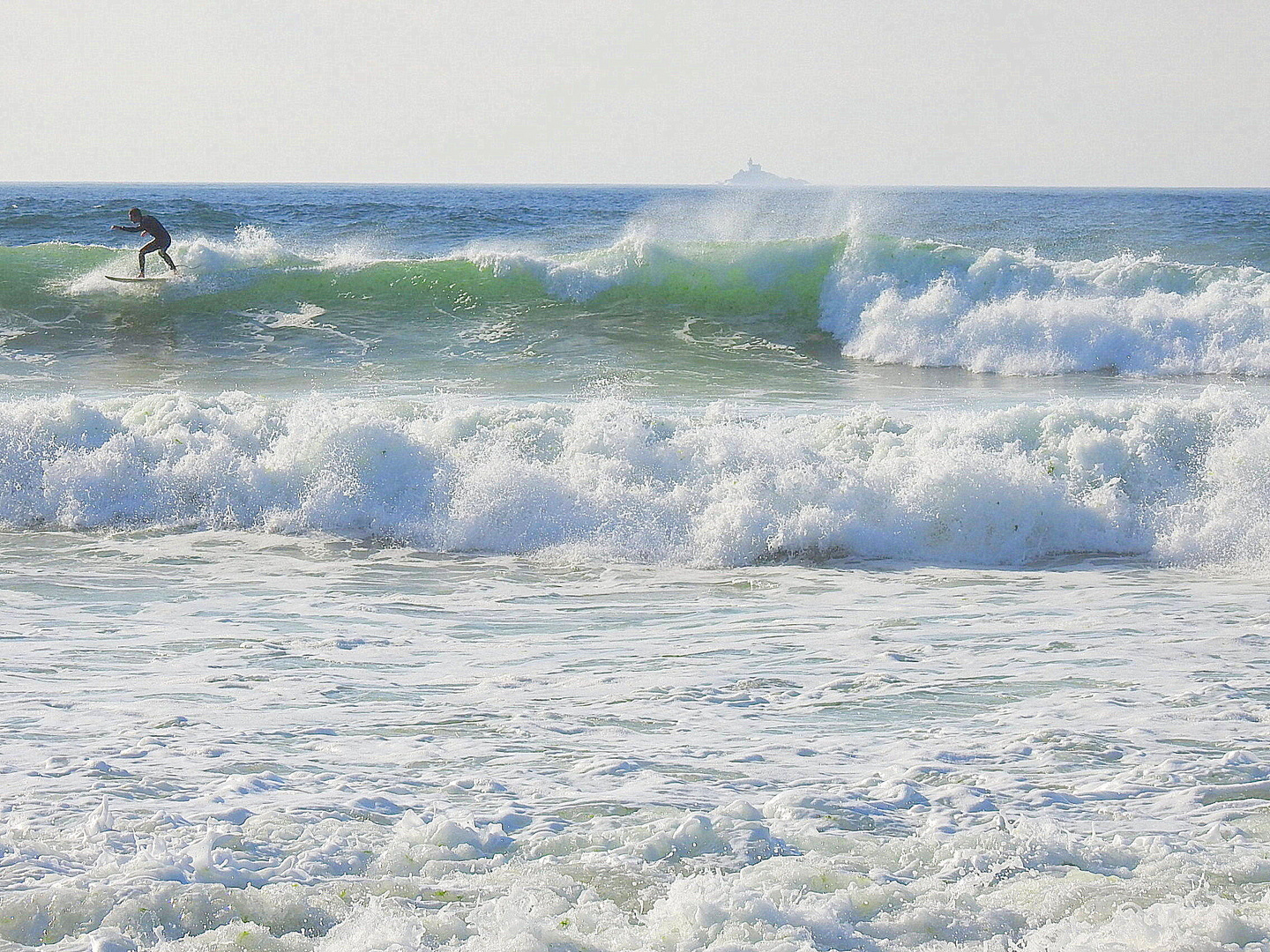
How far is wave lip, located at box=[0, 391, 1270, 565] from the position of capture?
336 inches

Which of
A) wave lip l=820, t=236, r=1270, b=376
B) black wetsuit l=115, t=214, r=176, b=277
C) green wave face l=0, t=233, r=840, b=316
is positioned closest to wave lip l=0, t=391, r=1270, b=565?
wave lip l=820, t=236, r=1270, b=376

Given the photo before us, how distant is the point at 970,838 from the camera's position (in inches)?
151

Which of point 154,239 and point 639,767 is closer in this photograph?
point 639,767

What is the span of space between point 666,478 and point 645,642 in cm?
317

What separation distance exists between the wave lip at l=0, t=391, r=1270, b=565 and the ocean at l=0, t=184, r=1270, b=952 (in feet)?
0.11

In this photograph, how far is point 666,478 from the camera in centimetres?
940

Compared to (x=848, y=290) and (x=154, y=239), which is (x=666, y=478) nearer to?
(x=848, y=290)

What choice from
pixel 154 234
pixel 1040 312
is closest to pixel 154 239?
pixel 154 234

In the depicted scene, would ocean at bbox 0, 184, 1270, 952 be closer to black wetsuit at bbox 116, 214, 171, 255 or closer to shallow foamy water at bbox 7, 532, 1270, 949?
shallow foamy water at bbox 7, 532, 1270, 949

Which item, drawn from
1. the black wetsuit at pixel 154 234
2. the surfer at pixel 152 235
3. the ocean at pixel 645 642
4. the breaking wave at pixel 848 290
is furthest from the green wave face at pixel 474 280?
the ocean at pixel 645 642

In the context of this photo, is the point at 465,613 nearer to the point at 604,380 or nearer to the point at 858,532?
the point at 858,532

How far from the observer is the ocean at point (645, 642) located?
3.54 meters

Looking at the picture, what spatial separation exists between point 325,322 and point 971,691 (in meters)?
14.1

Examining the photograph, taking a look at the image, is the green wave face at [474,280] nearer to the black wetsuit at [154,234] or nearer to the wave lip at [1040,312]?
the black wetsuit at [154,234]
